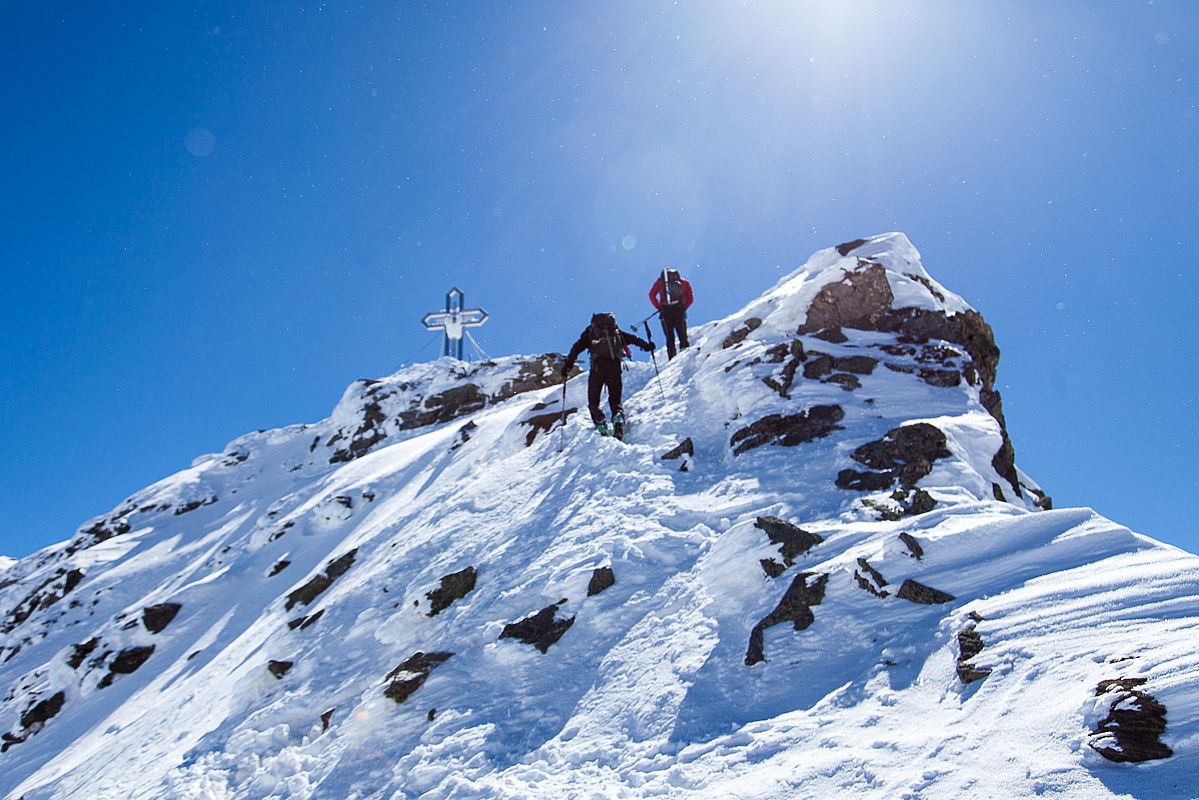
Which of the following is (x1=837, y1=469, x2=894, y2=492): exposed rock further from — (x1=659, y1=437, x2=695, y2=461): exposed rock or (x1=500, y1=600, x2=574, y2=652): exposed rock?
(x1=500, y1=600, x2=574, y2=652): exposed rock

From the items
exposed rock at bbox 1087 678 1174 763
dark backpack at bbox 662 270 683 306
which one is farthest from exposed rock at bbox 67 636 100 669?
exposed rock at bbox 1087 678 1174 763

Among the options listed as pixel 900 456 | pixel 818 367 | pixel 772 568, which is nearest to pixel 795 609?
pixel 772 568

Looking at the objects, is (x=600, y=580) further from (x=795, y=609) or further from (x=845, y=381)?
(x=845, y=381)

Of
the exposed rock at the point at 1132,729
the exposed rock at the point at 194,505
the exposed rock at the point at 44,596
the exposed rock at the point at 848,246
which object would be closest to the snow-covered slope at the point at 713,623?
the exposed rock at the point at 1132,729

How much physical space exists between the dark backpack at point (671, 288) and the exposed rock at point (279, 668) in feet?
40.1

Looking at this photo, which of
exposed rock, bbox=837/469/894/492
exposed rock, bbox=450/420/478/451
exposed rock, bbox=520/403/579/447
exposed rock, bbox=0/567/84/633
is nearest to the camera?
exposed rock, bbox=837/469/894/492

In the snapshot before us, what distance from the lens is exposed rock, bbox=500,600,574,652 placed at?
7699 mm

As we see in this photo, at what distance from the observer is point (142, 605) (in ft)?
66.9

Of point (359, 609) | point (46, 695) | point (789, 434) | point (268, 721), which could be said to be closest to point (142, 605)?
point (46, 695)

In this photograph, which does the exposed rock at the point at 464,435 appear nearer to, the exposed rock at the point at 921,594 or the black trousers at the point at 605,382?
the black trousers at the point at 605,382

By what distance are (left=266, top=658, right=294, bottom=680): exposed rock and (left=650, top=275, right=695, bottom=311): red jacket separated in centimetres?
1212

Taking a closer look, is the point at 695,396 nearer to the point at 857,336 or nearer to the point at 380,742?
the point at 857,336

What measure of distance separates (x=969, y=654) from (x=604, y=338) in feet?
30.7

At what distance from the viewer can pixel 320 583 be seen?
1369 centimetres
